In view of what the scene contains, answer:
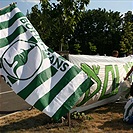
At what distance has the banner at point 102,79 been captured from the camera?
7.11m

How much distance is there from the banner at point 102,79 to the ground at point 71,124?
38 centimetres

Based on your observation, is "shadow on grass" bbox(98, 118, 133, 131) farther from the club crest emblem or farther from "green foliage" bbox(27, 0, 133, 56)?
"green foliage" bbox(27, 0, 133, 56)

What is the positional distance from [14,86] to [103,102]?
353cm

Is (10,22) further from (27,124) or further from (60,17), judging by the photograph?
(60,17)

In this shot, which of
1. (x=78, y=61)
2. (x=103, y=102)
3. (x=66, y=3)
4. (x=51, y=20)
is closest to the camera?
(x=78, y=61)

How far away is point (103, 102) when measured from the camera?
829 cm

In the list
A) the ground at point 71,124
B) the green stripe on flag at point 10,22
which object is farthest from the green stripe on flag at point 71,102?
the green stripe on flag at point 10,22

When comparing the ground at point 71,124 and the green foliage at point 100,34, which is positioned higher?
the green foliage at point 100,34

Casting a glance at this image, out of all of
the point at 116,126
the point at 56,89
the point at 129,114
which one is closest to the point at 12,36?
the point at 56,89

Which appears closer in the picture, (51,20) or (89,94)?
(89,94)

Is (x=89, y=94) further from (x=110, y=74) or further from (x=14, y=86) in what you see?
(x=14, y=86)

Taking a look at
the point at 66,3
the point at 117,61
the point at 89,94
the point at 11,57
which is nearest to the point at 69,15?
the point at 66,3

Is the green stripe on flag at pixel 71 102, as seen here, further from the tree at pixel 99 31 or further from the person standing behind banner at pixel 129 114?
the tree at pixel 99 31

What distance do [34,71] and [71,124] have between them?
1681 millimetres
